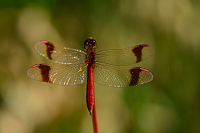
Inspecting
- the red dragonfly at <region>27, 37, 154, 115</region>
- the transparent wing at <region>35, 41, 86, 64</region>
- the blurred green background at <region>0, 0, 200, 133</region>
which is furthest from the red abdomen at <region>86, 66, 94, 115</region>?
the blurred green background at <region>0, 0, 200, 133</region>

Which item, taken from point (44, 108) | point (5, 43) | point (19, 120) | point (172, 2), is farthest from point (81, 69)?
point (172, 2)

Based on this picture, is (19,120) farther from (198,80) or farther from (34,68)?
(198,80)

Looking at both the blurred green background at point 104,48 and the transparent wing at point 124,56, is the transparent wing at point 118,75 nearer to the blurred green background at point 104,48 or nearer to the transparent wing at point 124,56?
the transparent wing at point 124,56

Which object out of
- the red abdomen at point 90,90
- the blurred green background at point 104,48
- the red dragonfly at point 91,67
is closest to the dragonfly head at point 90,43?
the red dragonfly at point 91,67

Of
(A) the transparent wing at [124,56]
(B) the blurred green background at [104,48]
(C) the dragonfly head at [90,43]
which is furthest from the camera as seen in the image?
(B) the blurred green background at [104,48]

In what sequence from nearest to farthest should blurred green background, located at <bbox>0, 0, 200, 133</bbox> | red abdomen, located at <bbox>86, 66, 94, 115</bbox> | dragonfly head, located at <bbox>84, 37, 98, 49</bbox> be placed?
red abdomen, located at <bbox>86, 66, 94, 115</bbox>, dragonfly head, located at <bbox>84, 37, 98, 49</bbox>, blurred green background, located at <bbox>0, 0, 200, 133</bbox>

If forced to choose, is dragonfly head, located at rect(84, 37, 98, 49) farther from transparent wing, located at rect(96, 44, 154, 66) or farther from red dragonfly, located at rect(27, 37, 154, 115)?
transparent wing, located at rect(96, 44, 154, 66)

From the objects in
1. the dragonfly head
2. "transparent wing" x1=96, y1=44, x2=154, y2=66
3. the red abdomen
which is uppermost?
the dragonfly head
